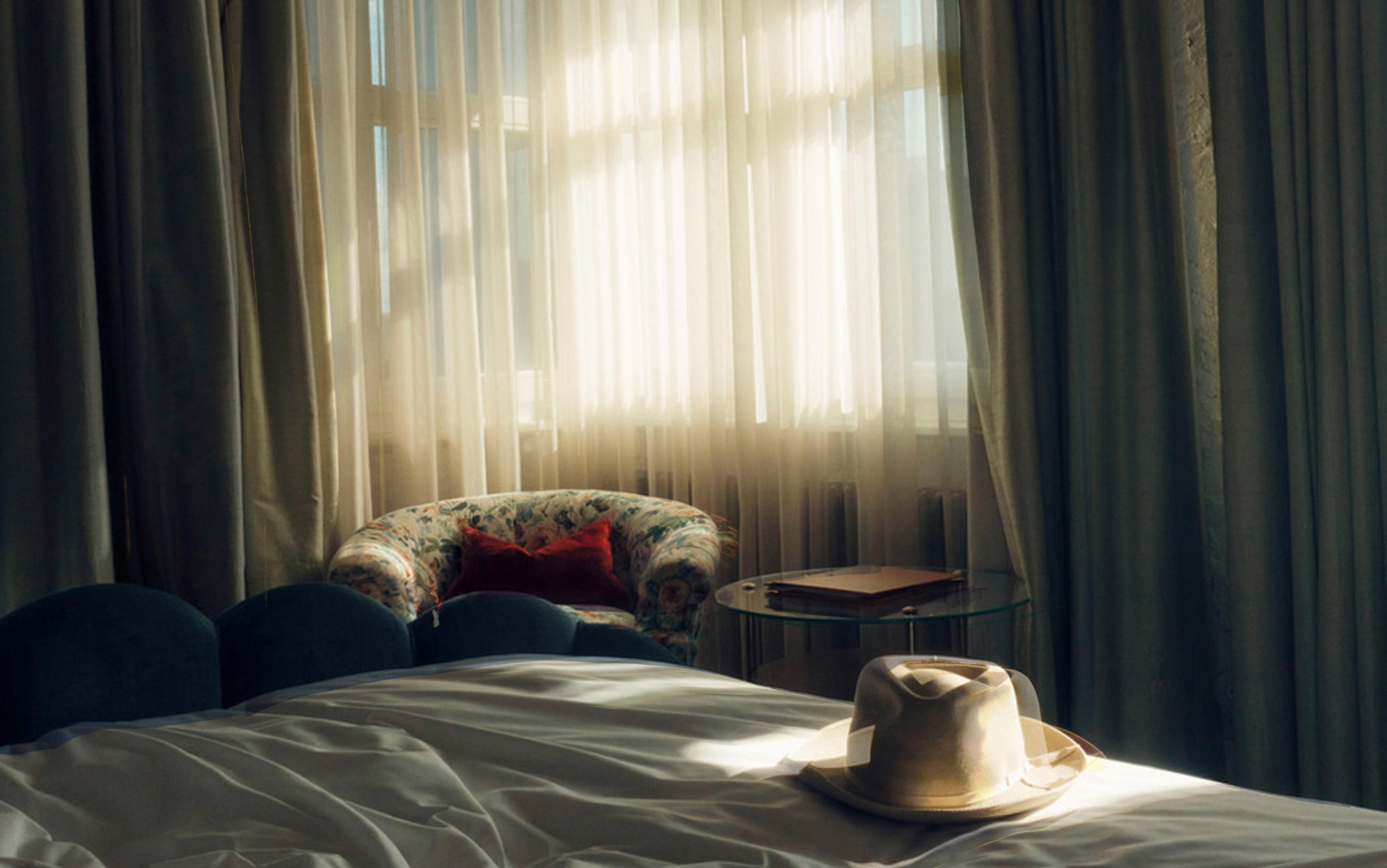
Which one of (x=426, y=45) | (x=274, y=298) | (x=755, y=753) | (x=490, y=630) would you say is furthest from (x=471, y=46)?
(x=755, y=753)

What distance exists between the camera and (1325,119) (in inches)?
84.5

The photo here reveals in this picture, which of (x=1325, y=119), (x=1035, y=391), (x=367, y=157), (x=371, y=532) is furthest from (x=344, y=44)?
(x=1325, y=119)

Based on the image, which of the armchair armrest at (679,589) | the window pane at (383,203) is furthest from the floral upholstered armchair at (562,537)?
the window pane at (383,203)

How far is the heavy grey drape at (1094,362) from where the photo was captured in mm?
2482

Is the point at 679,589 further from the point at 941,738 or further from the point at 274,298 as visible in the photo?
the point at 941,738

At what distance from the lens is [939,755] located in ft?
3.39

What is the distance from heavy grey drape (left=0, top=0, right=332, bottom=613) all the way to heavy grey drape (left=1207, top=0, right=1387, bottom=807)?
2480 mm

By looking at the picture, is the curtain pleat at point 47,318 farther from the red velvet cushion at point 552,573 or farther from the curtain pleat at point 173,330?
the red velvet cushion at point 552,573

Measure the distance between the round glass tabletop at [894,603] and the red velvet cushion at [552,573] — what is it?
612mm

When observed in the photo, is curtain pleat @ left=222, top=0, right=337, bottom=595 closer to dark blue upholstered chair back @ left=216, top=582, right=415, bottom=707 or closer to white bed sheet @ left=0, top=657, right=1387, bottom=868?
dark blue upholstered chair back @ left=216, top=582, right=415, bottom=707

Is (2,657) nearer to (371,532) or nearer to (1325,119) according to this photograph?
(371,532)

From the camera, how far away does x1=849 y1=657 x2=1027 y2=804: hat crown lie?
1.03m

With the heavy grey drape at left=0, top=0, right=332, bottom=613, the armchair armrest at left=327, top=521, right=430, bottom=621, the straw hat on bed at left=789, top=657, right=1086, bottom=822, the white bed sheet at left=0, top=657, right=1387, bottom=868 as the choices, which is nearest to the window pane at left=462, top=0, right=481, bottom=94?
the heavy grey drape at left=0, top=0, right=332, bottom=613

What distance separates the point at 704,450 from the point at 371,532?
1.08 m
